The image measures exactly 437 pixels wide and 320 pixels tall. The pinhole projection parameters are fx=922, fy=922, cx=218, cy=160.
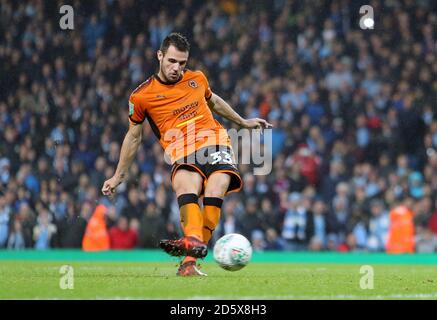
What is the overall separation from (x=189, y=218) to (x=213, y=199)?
414mm

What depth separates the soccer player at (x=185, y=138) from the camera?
8.03m

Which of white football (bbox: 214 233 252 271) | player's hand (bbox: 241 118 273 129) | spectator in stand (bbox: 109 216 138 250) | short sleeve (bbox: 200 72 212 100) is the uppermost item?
short sleeve (bbox: 200 72 212 100)

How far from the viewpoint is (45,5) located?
64.5 ft

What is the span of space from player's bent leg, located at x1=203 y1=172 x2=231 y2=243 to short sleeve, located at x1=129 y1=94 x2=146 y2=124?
0.87m

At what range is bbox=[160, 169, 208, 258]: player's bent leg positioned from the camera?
7367 millimetres

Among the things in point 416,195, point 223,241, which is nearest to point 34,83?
point 416,195

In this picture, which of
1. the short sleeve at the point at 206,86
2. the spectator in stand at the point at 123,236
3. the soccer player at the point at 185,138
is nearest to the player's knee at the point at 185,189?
the soccer player at the point at 185,138

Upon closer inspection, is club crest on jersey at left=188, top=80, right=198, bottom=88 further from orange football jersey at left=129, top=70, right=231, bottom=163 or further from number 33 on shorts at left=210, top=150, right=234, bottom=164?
number 33 on shorts at left=210, top=150, right=234, bottom=164

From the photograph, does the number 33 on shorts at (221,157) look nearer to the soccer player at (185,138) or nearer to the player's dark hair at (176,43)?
the soccer player at (185,138)

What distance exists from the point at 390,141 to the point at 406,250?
8.80ft

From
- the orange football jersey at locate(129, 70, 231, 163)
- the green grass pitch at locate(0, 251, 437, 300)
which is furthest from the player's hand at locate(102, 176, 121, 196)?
the green grass pitch at locate(0, 251, 437, 300)

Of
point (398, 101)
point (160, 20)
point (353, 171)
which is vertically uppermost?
point (160, 20)

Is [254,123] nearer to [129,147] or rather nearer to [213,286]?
[129,147]

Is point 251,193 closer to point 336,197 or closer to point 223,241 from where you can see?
point 336,197
